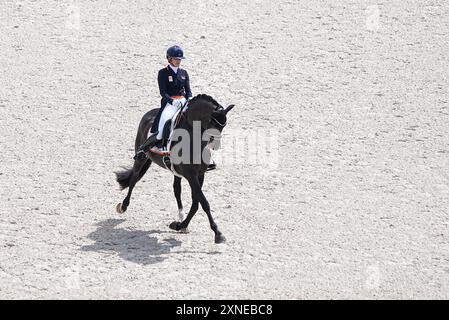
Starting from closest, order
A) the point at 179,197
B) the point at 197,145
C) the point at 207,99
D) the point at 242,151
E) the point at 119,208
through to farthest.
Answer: the point at 207,99
the point at 197,145
the point at 179,197
the point at 119,208
the point at 242,151

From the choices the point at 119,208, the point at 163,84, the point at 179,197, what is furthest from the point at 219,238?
A: the point at 163,84

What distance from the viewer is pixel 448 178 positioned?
16.9m

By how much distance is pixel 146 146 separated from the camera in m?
14.4

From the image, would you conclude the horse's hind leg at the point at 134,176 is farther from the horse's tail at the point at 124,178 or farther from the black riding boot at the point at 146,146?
the black riding boot at the point at 146,146

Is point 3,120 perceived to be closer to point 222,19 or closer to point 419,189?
point 222,19

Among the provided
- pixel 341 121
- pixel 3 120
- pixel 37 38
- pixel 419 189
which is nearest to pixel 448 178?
pixel 419 189

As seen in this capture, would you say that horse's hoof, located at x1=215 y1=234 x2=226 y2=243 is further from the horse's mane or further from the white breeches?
the horse's mane

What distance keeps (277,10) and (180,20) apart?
119 inches

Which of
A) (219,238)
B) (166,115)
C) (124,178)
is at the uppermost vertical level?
(166,115)

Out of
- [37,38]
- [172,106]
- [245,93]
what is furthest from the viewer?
[37,38]

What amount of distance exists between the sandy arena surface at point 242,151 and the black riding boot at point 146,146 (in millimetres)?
1154

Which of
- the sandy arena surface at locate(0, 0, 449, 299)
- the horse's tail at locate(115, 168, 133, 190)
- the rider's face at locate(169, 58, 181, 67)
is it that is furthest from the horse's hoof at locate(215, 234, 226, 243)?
the rider's face at locate(169, 58, 181, 67)

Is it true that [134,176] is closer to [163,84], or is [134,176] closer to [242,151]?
[163,84]

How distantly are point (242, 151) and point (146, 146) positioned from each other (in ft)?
13.5
